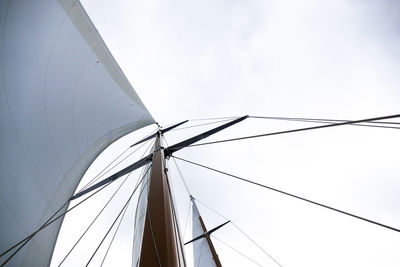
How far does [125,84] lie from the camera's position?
15.3 ft

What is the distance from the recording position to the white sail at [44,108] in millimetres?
2111

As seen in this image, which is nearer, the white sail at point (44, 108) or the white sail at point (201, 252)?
the white sail at point (44, 108)

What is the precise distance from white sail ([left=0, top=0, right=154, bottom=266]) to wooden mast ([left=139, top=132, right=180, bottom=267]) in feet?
6.19

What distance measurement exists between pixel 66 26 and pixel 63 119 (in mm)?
1462

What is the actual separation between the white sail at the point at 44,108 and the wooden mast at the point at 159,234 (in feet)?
6.19

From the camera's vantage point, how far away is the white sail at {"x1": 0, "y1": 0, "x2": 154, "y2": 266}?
6.93ft

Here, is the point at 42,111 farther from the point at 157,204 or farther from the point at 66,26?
the point at 157,204

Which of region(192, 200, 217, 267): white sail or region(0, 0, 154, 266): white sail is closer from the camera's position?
region(0, 0, 154, 266): white sail

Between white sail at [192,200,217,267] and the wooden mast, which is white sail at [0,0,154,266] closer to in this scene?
the wooden mast

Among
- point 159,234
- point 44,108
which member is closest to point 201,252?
point 159,234

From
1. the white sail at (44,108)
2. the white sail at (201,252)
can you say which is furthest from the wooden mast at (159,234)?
the white sail at (201,252)

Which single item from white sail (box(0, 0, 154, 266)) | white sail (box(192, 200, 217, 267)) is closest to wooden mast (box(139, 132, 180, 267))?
white sail (box(0, 0, 154, 266))

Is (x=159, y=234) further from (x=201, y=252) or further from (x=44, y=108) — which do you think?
(x=201, y=252)

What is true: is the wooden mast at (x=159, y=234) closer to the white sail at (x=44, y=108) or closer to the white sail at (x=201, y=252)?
the white sail at (x=44, y=108)
